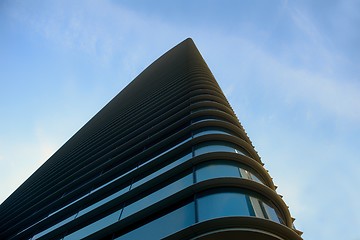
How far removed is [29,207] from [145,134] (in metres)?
11.0

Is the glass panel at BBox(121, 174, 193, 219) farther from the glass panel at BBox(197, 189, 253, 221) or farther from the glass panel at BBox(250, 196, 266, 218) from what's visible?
the glass panel at BBox(250, 196, 266, 218)

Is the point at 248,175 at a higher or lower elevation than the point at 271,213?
higher

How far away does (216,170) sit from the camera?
34.0 ft

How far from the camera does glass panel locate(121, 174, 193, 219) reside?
34.5ft

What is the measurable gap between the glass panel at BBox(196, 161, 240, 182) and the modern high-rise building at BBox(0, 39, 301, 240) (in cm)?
3

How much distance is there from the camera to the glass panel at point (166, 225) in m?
8.45

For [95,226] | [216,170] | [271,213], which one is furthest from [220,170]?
[95,226]

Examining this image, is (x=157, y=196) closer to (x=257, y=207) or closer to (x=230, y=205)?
(x=230, y=205)

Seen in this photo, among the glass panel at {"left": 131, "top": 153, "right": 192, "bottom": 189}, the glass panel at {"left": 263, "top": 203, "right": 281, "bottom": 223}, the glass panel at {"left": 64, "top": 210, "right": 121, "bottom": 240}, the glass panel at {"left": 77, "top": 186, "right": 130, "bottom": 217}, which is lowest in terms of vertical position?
the glass panel at {"left": 263, "top": 203, "right": 281, "bottom": 223}

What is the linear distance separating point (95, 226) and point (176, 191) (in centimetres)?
437

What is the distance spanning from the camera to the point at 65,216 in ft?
53.2

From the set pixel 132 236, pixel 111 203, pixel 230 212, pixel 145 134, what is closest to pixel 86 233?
pixel 111 203

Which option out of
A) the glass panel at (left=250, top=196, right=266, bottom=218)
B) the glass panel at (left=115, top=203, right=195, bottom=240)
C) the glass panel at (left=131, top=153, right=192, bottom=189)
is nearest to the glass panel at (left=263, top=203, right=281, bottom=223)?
the glass panel at (left=250, top=196, right=266, bottom=218)

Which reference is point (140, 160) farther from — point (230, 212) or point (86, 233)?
point (230, 212)
